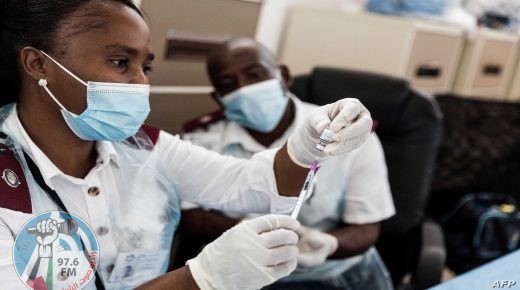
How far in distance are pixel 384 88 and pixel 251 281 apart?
1.02 meters

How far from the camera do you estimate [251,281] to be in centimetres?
78

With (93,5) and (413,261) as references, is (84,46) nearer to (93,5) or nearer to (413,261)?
(93,5)

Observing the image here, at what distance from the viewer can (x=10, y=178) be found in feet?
2.69

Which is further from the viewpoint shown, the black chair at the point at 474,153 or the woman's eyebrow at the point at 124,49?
the black chair at the point at 474,153

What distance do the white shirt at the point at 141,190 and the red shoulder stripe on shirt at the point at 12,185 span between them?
0.01 meters

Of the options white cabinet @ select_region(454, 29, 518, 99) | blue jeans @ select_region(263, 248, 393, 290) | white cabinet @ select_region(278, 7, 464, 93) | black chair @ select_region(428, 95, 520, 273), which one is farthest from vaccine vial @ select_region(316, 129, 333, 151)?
white cabinet @ select_region(454, 29, 518, 99)

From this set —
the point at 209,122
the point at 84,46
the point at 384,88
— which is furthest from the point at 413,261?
the point at 84,46

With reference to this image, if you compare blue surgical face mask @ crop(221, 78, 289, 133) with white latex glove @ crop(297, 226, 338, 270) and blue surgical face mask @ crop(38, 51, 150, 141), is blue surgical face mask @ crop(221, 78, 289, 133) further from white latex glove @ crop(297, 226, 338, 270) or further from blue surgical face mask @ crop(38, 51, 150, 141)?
blue surgical face mask @ crop(38, 51, 150, 141)

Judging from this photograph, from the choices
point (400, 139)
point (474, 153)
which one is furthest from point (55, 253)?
point (474, 153)

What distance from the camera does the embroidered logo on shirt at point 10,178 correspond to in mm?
814

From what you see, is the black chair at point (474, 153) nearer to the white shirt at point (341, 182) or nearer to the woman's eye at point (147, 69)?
the white shirt at point (341, 182)

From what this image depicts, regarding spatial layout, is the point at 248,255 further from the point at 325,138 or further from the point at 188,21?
the point at 188,21

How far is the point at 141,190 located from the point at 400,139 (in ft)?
3.17

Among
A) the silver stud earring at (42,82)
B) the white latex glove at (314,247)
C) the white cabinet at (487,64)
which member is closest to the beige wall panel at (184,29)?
the silver stud earring at (42,82)
